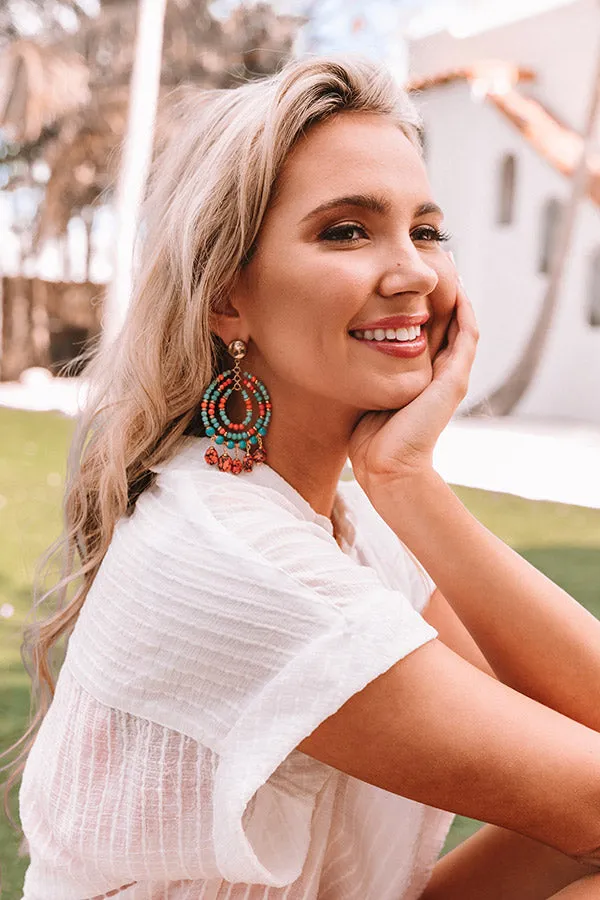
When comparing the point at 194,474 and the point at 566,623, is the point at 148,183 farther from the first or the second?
the point at 566,623

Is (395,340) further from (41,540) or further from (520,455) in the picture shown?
(520,455)

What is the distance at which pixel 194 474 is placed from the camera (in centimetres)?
191

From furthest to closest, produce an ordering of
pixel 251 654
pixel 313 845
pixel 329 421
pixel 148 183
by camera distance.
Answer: pixel 148 183, pixel 329 421, pixel 313 845, pixel 251 654

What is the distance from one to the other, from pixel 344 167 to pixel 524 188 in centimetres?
1900

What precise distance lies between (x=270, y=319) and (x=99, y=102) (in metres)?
31.3

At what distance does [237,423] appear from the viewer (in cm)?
211

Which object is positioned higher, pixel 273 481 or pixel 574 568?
pixel 273 481

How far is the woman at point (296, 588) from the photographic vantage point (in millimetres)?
1620

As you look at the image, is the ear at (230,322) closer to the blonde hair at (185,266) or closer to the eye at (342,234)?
the blonde hair at (185,266)

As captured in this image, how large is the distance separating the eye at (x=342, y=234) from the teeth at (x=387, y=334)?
6.7 inches

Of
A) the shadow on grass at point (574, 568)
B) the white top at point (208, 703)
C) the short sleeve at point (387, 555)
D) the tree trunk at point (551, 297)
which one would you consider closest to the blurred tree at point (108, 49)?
the tree trunk at point (551, 297)

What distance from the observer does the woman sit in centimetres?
162

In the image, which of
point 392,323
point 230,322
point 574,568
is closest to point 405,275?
point 392,323

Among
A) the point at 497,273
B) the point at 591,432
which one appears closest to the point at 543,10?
the point at 497,273
